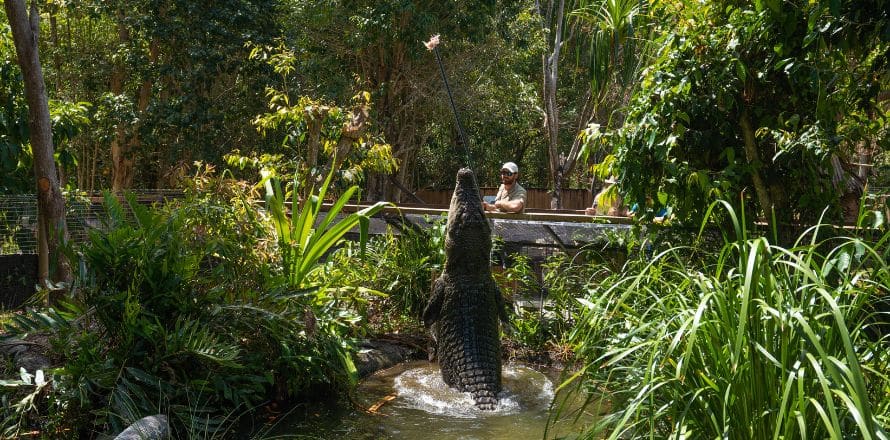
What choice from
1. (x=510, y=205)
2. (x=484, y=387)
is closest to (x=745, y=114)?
(x=484, y=387)

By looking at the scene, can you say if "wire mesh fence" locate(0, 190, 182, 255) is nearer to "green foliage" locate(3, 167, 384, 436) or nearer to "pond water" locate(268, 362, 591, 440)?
"green foliage" locate(3, 167, 384, 436)

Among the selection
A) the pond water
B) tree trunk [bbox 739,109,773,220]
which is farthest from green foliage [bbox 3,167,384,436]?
tree trunk [bbox 739,109,773,220]

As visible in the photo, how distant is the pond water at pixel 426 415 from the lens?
4398mm

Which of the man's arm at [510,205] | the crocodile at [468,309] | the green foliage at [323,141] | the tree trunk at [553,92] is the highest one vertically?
the tree trunk at [553,92]

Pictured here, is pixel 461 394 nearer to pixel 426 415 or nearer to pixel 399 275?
pixel 426 415

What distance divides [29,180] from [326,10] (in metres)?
6.88

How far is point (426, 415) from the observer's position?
4797 mm

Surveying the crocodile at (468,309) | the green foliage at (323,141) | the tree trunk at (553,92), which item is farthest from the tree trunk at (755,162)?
the tree trunk at (553,92)

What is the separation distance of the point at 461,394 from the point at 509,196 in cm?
301

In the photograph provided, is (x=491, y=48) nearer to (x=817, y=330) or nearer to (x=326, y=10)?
(x=326, y=10)

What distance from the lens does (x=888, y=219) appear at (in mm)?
4402

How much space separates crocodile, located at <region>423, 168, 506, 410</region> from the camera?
5094mm

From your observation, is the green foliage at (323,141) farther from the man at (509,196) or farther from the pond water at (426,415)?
the pond water at (426,415)

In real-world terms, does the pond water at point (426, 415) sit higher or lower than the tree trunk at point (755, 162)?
lower
